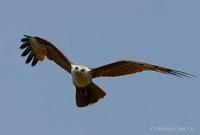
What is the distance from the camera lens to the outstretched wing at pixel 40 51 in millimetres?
20141

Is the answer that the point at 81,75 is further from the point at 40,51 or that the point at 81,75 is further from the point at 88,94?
the point at 40,51

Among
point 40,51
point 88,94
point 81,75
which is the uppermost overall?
point 40,51

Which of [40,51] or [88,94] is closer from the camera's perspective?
[88,94]

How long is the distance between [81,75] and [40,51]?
2.32m

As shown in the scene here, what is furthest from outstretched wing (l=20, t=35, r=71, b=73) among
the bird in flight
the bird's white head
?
the bird's white head

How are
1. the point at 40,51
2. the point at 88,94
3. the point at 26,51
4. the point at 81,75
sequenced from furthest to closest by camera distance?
the point at 26,51
the point at 40,51
the point at 88,94
the point at 81,75

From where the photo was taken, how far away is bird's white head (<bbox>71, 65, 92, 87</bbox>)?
747 inches

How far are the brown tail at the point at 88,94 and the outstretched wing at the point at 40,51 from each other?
97 centimetres

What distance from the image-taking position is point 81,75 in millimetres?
18938

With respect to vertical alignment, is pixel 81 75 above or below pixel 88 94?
above

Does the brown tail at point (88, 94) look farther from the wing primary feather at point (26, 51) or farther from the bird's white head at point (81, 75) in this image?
the wing primary feather at point (26, 51)

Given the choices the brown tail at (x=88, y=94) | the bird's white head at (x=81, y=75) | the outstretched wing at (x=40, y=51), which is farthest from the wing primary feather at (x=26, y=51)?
the brown tail at (x=88, y=94)

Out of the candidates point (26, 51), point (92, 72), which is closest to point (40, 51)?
point (26, 51)

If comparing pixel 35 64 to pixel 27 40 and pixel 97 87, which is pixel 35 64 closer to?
pixel 27 40
